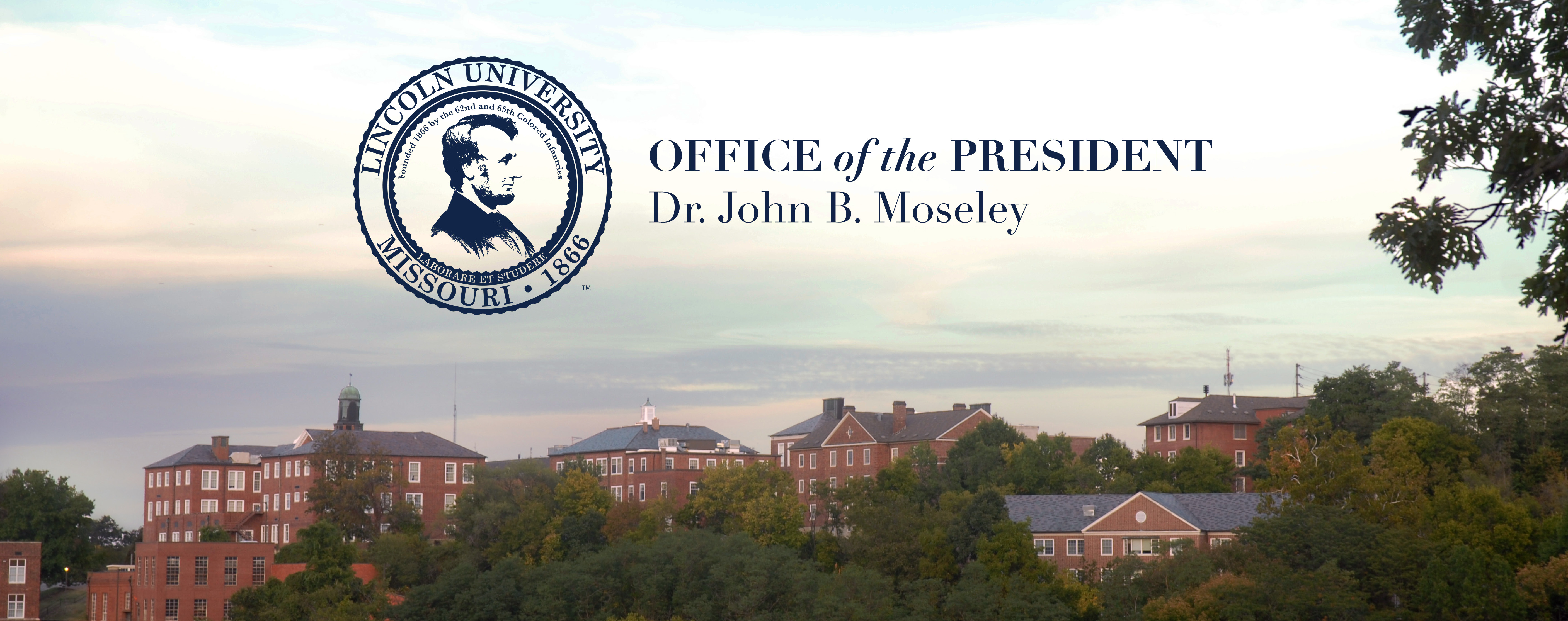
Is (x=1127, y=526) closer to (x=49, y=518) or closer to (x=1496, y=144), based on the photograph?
(x=1496, y=144)

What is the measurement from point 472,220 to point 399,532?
6226 cm

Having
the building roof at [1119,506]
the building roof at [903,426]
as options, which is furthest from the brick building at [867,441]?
the building roof at [1119,506]

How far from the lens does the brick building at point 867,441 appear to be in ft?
313

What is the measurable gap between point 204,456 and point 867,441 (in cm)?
5606

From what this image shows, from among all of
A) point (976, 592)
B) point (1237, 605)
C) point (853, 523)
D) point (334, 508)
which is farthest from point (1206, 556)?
point (334, 508)

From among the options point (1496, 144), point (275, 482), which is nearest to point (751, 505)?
point (275, 482)

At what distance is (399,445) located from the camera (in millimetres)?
104875

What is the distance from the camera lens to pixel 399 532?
3524 inches

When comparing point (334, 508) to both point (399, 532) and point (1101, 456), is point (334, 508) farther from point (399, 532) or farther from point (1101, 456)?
point (1101, 456)

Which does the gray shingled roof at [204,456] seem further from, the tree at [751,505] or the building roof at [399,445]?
the tree at [751,505]

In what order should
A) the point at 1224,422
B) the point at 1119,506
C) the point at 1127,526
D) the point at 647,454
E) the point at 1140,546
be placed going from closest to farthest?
the point at 1140,546
the point at 1127,526
the point at 1119,506
the point at 1224,422
the point at 647,454

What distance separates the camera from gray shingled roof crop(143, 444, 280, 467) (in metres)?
114

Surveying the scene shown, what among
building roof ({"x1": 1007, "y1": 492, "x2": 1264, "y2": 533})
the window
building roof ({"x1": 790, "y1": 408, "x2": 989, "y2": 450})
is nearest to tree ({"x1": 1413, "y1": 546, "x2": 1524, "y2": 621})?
building roof ({"x1": 1007, "y1": 492, "x2": 1264, "y2": 533})

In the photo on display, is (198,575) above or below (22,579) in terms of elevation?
above
